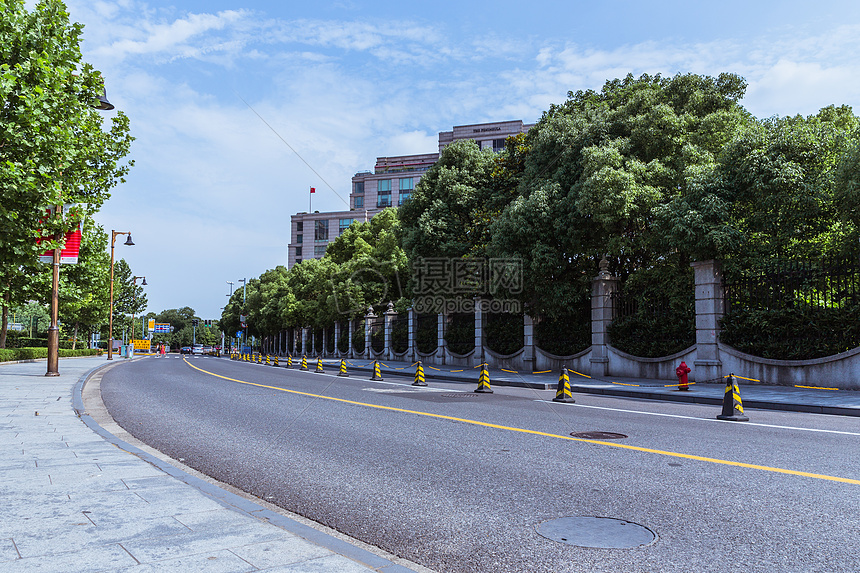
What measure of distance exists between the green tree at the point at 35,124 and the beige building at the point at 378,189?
251 ft

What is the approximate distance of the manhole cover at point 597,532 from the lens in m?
4.18

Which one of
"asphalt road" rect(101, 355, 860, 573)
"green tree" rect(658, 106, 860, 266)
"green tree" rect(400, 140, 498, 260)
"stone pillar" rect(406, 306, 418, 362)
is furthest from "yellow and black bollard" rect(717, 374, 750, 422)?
"stone pillar" rect(406, 306, 418, 362)

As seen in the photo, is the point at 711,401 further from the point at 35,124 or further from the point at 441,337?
the point at 441,337

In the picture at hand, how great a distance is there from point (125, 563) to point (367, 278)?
141ft

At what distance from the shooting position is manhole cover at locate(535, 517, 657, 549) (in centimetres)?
418

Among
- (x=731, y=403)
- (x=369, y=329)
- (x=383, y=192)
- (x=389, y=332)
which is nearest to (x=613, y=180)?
(x=731, y=403)

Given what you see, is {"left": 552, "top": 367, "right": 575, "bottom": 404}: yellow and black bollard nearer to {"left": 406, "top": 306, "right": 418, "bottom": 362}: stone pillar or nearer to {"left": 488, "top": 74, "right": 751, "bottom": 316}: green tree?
{"left": 488, "top": 74, "right": 751, "bottom": 316}: green tree

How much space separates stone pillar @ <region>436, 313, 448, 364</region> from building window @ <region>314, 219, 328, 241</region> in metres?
74.8

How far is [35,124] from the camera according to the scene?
517 inches

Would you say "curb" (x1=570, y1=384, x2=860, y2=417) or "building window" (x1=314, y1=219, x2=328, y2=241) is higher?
"building window" (x1=314, y1=219, x2=328, y2=241)

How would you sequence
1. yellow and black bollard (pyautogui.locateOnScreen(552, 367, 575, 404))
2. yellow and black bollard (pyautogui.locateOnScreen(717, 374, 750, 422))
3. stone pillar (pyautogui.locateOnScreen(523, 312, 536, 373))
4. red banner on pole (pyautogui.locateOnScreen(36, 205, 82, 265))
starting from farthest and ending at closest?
stone pillar (pyautogui.locateOnScreen(523, 312, 536, 373))
red banner on pole (pyautogui.locateOnScreen(36, 205, 82, 265))
yellow and black bollard (pyautogui.locateOnScreen(552, 367, 575, 404))
yellow and black bollard (pyautogui.locateOnScreen(717, 374, 750, 422))

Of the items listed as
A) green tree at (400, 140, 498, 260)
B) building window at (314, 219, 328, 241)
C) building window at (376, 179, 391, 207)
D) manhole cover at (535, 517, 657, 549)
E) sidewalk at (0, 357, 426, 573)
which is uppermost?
building window at (376, 179, 391, 207)

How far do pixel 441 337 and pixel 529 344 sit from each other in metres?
8.83

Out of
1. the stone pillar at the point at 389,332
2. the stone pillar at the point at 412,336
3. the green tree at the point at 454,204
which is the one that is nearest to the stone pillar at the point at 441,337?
the stone pillar at the point at 412,336
